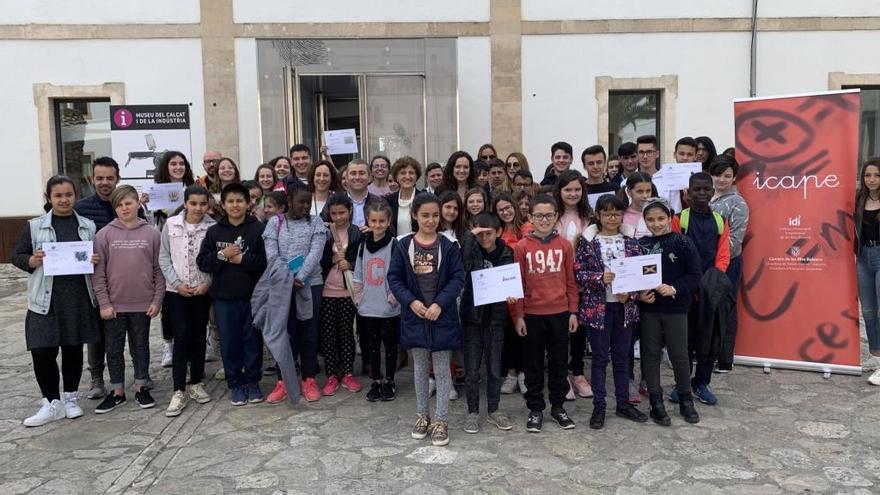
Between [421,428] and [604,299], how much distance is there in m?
1.58

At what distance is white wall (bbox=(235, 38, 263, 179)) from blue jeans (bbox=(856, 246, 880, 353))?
31.7 ft

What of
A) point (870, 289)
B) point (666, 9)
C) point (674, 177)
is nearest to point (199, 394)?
point (674, 177)

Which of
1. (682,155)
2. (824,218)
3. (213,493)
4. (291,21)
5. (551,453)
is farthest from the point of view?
(291,21)

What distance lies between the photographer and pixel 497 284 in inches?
165

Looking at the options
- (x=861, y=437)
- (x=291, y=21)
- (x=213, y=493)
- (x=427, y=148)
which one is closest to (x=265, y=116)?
(x=291, y=21)

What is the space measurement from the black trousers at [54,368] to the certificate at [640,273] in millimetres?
4180

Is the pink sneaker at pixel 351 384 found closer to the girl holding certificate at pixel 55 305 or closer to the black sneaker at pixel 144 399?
the black sneaker at pixel 144 399

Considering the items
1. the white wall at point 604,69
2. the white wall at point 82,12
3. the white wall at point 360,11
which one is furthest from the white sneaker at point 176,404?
the white wall at point 82,12

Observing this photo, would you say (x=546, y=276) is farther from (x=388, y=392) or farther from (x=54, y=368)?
(x=54, y=368)

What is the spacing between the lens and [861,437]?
13.8 feet

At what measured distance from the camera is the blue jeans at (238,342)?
500 cm

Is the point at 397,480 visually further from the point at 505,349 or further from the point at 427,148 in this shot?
the point at 427,148

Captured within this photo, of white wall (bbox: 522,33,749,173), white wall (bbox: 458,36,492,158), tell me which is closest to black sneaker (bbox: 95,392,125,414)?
white wall (bbox: 458,36,492,158)

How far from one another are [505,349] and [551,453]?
1.28m
